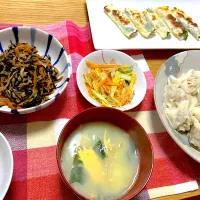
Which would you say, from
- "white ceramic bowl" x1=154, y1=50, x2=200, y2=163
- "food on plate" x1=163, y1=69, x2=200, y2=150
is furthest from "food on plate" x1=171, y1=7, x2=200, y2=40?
"food on plate" x1=163, y1=69, x2=200, y2=150

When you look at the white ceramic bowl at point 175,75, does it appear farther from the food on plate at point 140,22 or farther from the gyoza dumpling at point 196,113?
the food on plate at point 140,22

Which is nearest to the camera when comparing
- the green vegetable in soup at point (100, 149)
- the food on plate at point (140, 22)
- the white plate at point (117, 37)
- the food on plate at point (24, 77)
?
the green vegetable in soup at point (100, 149)

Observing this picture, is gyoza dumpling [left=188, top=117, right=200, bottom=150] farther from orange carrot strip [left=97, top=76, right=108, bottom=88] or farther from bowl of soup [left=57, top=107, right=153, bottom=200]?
orange carrot strip [left=97, top=76, right=108, bottom=88]

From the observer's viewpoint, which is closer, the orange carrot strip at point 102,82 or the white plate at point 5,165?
the white plate at point 5,165

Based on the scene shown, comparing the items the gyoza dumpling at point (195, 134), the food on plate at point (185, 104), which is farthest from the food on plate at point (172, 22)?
the gyoza dumpling at point (195, 134)

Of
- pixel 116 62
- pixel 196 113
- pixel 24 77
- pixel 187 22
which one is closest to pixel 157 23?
pixel 187 22

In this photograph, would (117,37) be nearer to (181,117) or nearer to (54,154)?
(181,117)
